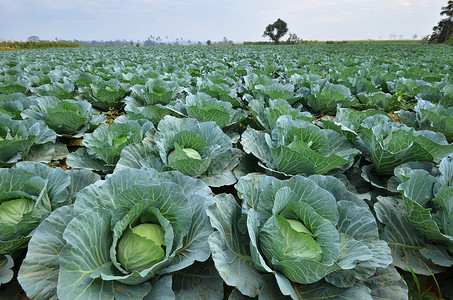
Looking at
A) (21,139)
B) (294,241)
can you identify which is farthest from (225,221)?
(21,139)

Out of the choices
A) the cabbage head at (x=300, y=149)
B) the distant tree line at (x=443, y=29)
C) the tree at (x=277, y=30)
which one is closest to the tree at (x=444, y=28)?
the distant tree line at (x=443, y=29)

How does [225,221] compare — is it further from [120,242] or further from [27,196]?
[27,196]

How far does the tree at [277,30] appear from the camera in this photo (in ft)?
227

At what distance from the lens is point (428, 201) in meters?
1.87

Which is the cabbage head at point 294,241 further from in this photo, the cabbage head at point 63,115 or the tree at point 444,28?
the tree at point 444,28

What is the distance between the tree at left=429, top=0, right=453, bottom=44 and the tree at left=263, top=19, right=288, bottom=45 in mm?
34804

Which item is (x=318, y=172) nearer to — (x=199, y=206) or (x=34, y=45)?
(x=199, y=206)

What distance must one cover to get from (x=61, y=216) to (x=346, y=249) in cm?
171

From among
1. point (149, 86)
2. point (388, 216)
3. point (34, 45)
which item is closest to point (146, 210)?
point (388, 216)

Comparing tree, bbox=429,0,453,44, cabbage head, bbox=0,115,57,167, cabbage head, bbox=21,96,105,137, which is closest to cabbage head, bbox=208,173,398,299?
cabbage head, bbox=0,115,57,167

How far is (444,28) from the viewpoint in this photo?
52.9 meters

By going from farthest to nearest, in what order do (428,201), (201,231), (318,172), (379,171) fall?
(379,171), (318,172), (428,201), (201,231)

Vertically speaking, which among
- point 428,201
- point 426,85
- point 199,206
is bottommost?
point 428,201

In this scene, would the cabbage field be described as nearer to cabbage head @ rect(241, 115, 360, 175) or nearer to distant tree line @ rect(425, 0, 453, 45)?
cabbage head @ rect(241, 115, 360, 175)
